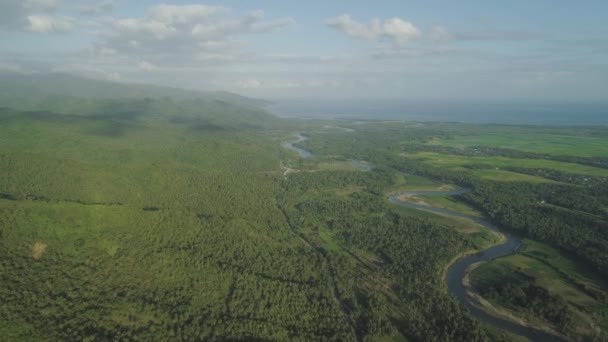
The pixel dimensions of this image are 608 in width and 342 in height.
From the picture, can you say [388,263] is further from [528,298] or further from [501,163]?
[501,163]

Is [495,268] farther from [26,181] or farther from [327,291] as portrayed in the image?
[26,181]

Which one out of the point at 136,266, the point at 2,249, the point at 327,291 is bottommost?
the point at 327,291

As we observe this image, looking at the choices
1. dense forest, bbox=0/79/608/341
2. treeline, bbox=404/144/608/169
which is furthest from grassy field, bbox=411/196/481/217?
treeline, bbox=404/144/608/169

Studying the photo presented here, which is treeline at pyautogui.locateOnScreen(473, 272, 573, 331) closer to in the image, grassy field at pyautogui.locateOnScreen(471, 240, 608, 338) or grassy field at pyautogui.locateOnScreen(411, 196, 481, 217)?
grassy field at pyautogui.locateOnScreen(471, 240, 608, 338)

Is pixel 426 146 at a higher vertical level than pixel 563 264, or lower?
higher

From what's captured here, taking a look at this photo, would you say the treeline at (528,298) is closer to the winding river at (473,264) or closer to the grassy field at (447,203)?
the winding river at (473,264)

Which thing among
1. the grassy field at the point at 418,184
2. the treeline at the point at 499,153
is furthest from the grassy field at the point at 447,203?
the treeline at the point at 499,153

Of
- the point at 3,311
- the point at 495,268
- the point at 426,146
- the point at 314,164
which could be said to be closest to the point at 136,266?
the point at 3,311

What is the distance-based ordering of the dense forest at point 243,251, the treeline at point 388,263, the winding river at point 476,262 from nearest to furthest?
the dense forest at point 243,251 < the treeline at point 388,263 < the winding river at point 476,262
